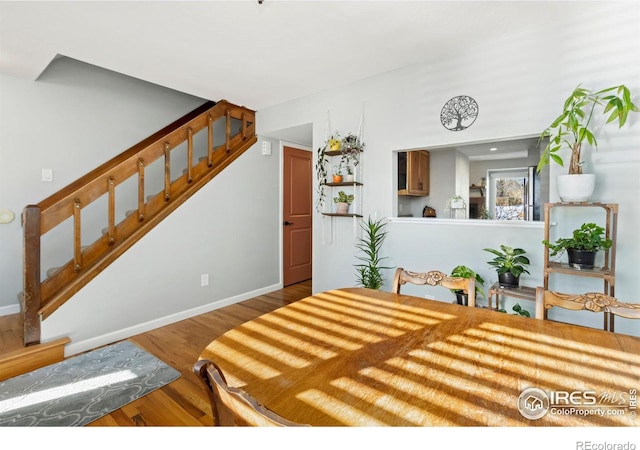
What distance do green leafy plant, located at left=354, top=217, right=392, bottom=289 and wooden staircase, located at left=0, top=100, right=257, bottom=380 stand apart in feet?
6.27

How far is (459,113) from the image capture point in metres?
2.67

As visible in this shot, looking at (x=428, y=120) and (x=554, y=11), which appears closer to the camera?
(x=554, y=11)

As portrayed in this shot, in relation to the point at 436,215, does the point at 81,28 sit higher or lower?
higher

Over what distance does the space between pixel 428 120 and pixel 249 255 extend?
270 cm

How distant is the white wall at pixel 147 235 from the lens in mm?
2862

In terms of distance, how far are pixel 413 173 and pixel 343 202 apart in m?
1.37

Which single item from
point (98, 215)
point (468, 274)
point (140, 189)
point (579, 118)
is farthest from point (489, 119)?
point (98, 215)

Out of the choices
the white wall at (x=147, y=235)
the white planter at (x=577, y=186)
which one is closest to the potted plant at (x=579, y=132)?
the white planter at (x=577, y=186)

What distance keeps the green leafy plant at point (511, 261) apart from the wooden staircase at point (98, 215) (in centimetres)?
306

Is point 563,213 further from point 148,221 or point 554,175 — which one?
point 148,221

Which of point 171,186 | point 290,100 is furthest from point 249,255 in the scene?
point 290,100

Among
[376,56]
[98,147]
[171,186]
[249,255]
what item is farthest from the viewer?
[249,255]

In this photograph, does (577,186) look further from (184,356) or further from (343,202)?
(184,356)

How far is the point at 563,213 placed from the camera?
2.28 metres
